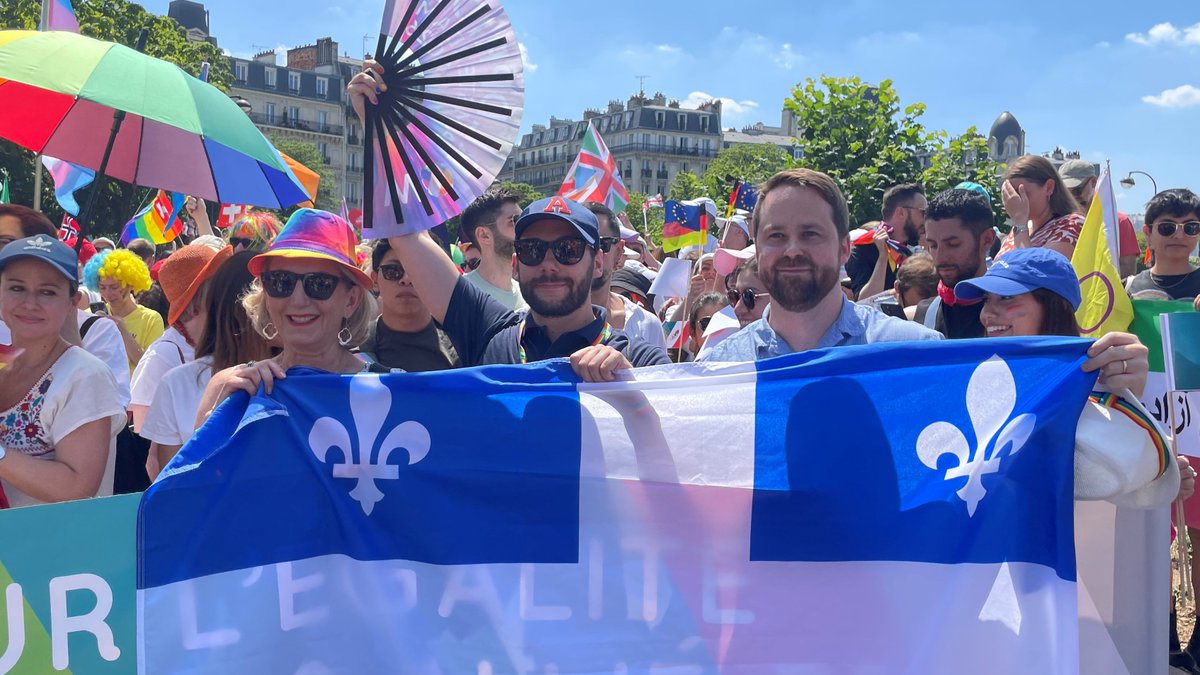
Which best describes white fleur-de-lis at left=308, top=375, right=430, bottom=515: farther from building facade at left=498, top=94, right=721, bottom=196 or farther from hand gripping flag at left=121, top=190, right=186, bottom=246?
building facade at left=498, top=94, right=721, bottom=196

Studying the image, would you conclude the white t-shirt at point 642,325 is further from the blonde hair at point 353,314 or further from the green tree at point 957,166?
the green tree at point 957,166

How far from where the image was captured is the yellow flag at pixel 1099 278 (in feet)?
13.0

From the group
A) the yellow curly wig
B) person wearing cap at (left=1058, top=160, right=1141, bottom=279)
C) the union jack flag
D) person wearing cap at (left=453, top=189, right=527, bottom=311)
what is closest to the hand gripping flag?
the union jack flag

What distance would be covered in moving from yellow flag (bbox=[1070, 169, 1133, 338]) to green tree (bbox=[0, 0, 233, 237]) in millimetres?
26754

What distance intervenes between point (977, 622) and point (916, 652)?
17cm

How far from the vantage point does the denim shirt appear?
3025 mm

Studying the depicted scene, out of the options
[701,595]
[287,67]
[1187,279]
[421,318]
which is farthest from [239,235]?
[287,67]

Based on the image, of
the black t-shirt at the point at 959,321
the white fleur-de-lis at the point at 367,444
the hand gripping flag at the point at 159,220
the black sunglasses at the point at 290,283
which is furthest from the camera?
the hand gripping flag at the point at 159,220

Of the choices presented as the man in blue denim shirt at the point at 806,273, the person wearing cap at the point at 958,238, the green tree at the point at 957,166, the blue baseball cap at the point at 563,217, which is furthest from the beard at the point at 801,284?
the green tree at the point at 957,166

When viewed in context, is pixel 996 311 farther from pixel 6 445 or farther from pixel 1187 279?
pixel 6 445

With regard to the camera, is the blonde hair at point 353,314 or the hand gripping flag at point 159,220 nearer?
the blonde hair at point 353,314

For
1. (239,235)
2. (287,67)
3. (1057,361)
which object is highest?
(287,67)

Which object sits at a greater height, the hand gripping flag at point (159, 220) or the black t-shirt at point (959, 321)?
the hand gripping flag at point (159, 220)

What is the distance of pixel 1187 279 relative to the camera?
534 cm
